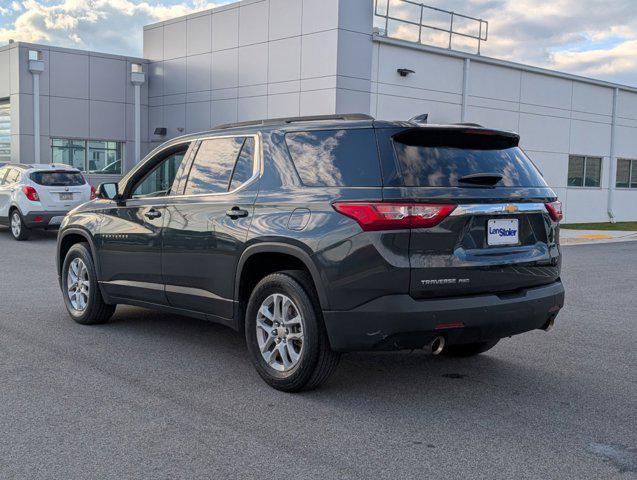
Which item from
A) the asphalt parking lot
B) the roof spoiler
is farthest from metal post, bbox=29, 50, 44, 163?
the roof spoiler

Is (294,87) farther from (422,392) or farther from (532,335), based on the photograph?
(422,392)

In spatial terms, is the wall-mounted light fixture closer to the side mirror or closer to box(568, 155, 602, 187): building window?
box(568, 155, 602, 187): building window

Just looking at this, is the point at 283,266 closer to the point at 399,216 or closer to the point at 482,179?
the point at 399,216

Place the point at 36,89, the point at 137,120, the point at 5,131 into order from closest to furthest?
the point at 36,89 → the point at 137,120 → the point at 5,131

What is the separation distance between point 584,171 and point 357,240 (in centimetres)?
2579

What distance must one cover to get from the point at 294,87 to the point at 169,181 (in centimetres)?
1627

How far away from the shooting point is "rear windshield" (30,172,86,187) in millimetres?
16625

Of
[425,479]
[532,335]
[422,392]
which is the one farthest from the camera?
[532,335]

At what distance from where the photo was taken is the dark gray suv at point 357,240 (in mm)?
4688

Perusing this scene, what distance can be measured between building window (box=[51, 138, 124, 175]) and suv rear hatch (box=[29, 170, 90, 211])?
1015 cm

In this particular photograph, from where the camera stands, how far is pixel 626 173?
30.2 meters

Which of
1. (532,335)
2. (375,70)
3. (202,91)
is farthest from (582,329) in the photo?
(202,91)

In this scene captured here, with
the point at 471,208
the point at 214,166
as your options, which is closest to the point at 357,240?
the point at 471,208

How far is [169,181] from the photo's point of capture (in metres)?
6.46
